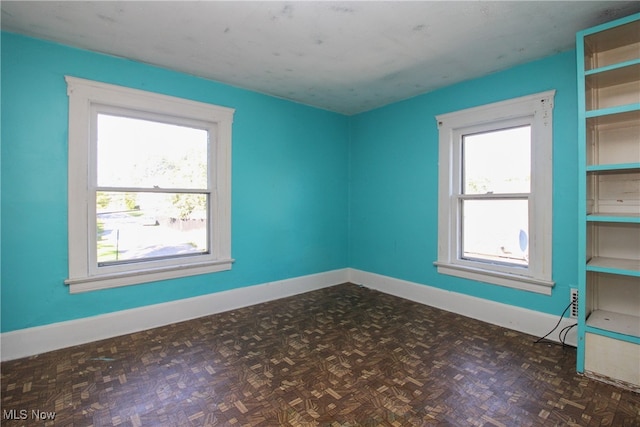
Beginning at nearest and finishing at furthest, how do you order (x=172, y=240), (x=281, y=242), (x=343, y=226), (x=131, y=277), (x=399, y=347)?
(x=399, y=347)
(x=131, y=277)
(x=172, y=240)
(x=281, y=242)
(x=343, y=226)

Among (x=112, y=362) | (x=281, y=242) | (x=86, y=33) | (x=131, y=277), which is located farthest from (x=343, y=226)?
(x=86, y=33)

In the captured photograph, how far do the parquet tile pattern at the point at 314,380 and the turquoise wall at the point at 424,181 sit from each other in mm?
710

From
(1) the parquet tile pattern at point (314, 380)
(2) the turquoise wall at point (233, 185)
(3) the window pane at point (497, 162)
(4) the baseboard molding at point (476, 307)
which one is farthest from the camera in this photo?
(3) the window pane at point (497, 162)

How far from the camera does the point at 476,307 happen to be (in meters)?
3.23

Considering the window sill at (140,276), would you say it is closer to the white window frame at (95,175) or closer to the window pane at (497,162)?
the white window frame at (95,175)

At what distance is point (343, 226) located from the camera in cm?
467

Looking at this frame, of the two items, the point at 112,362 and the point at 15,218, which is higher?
the point at 15,218

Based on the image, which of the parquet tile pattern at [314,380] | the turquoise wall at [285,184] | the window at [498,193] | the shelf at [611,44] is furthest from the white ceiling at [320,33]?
the parquet tile pattern at [314,380]

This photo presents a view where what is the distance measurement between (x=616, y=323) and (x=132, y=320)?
3881 millimetres

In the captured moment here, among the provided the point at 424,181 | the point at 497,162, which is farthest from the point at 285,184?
the point at 497,162

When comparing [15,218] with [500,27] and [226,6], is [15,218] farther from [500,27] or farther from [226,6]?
[500,27]

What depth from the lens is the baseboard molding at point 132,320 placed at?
2410 millimetres

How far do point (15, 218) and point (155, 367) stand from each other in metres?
1.58

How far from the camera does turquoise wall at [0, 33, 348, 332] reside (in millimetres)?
2389
